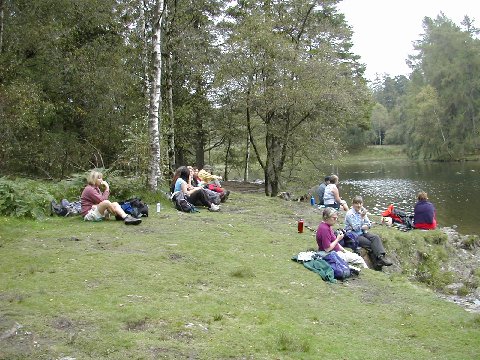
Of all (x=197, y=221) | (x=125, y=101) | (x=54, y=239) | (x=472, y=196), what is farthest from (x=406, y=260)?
(x=472, y=196)

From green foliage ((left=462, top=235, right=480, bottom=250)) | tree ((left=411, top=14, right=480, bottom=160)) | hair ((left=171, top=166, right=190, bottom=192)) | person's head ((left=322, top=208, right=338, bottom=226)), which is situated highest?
tree ((left=411, top=14, right=480, bottom=160))

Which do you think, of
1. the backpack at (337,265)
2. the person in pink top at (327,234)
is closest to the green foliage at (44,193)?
the person in pink top at (327,234)

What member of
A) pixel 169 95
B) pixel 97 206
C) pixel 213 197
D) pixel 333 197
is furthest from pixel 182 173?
pixel 169 95

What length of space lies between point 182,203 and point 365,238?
557 centimetres

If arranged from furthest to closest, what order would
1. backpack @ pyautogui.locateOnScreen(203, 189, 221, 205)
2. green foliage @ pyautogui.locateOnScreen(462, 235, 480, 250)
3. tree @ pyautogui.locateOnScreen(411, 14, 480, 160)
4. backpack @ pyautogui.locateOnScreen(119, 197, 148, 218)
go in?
tree @ pyautogui.locateOnScreen(411, 14, 480, 160), green foliage @ pyautogui.locateOnScreen(462, 235, 480, 250), backpack @ pyautogui.locateOnScreen(203, 189, 221, 205), backpack @ pyautogui.locateOnScreen(119, 197, 148, 218)

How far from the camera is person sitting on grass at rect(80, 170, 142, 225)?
1155 cm

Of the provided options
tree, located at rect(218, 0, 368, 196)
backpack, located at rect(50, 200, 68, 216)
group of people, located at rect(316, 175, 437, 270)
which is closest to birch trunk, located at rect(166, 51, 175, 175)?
tree, located at rect(218, 0, 368, 196)

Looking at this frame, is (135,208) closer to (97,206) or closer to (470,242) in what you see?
(97,206)

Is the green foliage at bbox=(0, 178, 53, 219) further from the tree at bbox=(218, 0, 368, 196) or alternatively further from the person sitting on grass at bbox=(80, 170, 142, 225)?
the tree at bbox=(218, 0, 368, 196)

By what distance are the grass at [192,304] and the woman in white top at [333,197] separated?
732 centimetres

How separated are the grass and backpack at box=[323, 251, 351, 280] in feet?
0.69

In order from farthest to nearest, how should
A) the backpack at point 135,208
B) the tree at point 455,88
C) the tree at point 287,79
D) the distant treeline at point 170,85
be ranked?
the tree at point 455,88
the tree at point 287,79
the distant treeline at point 170,85
the backpack at point 135,208

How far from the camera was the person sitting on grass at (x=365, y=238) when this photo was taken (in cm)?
1200

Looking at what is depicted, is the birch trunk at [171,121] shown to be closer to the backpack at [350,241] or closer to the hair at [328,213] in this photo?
the backpack at [350,241]
